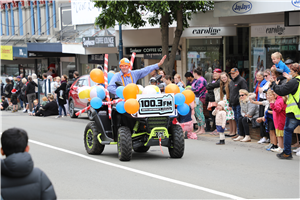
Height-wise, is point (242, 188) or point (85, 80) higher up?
point (85, 80)

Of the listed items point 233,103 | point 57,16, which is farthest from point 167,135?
point 57,16

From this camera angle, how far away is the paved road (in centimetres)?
622

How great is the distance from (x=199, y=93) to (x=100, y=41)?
1265 cm

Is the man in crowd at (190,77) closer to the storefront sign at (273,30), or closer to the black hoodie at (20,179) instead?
the storefront sign at (273,30)

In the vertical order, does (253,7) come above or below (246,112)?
above

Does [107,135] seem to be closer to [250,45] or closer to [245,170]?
[245,170]

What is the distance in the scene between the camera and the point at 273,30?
16.7 m

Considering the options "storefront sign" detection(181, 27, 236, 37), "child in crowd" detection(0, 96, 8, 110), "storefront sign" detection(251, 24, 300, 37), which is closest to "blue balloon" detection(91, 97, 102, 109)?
"storefront sign" detection(251, 24, 300, 37)

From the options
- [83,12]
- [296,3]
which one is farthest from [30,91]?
[296,3]

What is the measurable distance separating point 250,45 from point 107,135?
1076 cm

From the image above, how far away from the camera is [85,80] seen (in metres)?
17.5

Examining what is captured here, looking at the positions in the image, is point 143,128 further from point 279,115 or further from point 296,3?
point 296,3

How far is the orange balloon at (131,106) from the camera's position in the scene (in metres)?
7.93

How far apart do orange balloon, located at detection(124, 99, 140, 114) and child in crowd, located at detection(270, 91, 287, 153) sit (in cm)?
329
